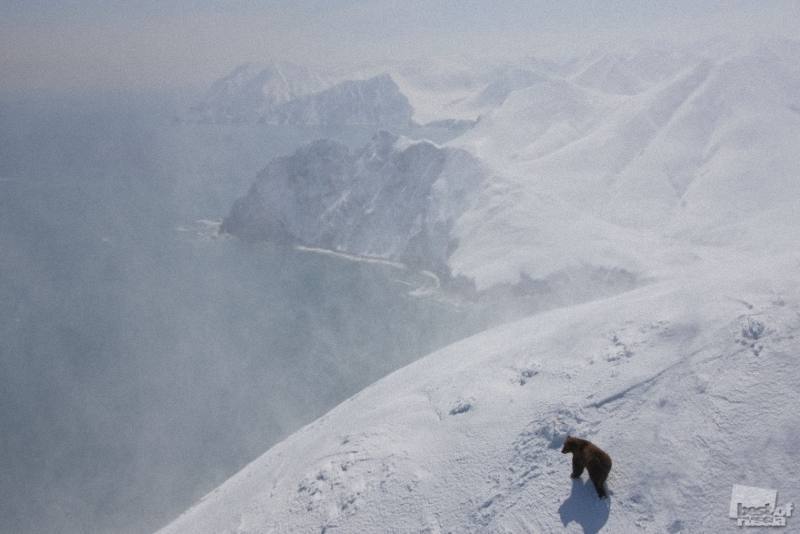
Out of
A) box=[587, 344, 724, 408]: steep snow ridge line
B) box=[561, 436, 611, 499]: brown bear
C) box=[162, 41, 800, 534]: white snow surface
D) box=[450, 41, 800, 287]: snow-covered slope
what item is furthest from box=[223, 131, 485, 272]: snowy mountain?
box=[561, 436, 611, 499]: brown bear

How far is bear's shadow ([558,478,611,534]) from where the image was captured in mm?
14008

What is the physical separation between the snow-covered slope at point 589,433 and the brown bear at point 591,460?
68cm

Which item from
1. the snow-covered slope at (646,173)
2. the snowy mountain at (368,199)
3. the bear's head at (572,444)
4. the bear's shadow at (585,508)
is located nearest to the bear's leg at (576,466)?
the bear's head at (572,444)

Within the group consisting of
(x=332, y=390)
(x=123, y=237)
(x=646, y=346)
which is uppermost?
(x=646, y=346)

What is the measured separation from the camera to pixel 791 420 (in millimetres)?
14750

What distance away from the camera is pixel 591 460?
1407 cm

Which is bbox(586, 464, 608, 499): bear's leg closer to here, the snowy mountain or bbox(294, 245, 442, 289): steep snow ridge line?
bbox(294, 245, 442, 289): steep snow ridge line

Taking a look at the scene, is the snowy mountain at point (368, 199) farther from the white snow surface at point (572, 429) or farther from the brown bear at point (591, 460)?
the brown bear at point (591, 460)

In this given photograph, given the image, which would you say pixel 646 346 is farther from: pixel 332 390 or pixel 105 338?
pixel 105 338

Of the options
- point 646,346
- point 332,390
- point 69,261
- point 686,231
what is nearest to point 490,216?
point 686,231

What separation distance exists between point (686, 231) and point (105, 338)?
96.7 m

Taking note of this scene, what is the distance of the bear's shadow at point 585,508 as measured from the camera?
46.0 ft

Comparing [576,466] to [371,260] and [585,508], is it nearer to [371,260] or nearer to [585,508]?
[585,508]

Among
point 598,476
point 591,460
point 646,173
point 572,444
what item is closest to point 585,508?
point 598,476
